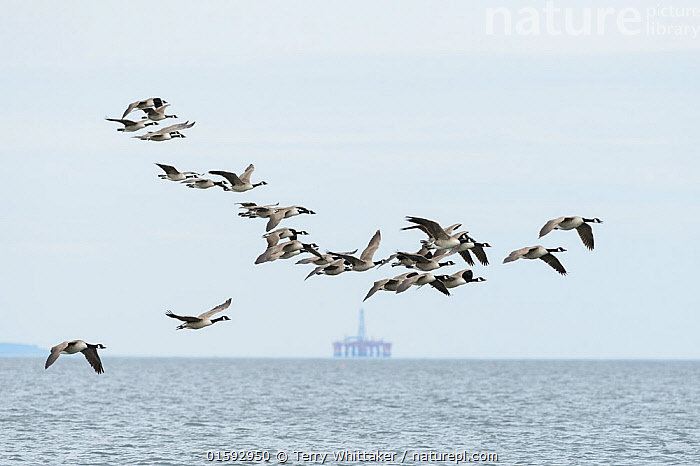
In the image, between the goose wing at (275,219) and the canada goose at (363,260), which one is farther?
the canada goose at (363,260)

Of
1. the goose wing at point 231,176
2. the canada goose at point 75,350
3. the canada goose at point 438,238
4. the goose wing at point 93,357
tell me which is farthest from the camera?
the goose wing at point 231,176

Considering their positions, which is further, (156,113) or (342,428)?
(342,428)

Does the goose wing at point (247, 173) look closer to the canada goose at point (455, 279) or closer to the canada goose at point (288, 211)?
the canada goose at point (288, 211)

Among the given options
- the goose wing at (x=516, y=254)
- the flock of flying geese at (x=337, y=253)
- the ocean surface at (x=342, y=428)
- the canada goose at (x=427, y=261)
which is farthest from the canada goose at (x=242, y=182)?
the ocean surface at (x=342, y=428)

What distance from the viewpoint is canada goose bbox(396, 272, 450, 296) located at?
4009 cm

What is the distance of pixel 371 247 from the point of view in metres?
44.8

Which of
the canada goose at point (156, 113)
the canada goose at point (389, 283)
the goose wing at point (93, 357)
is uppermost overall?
the canada goose at point (156, 113)

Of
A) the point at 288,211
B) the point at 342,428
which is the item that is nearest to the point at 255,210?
the point at 288,211

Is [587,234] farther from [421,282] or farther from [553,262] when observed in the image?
[421,282]

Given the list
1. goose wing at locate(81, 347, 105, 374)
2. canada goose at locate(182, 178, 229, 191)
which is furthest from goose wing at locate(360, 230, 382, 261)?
goose wing at locate(81, 347, 105, 374)

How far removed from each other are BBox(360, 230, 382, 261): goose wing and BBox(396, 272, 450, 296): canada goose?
7.40ft

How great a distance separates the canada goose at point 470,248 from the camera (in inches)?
1622

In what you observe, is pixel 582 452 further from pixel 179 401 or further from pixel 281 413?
pixel 179 401

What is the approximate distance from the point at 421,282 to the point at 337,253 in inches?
136
